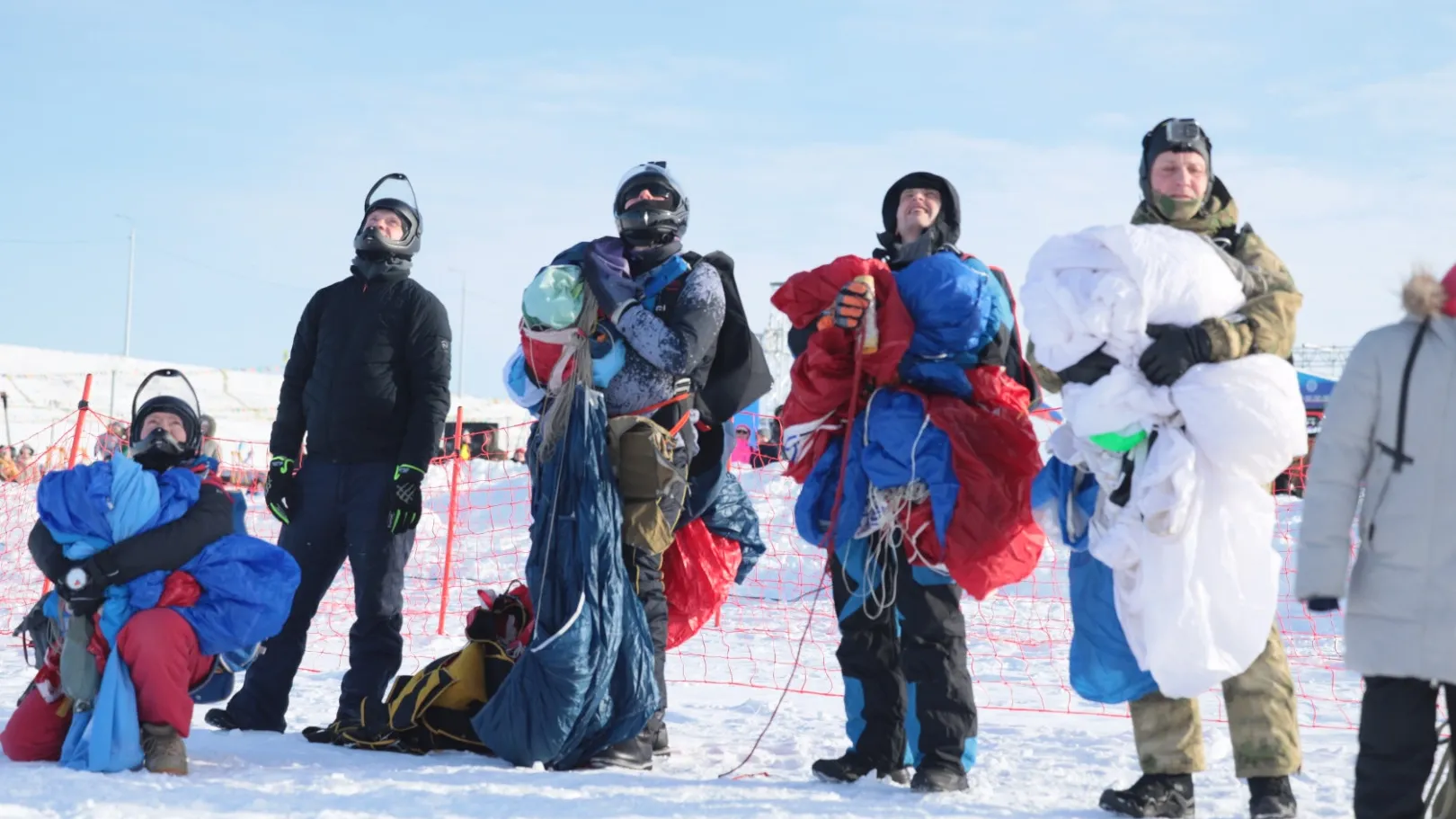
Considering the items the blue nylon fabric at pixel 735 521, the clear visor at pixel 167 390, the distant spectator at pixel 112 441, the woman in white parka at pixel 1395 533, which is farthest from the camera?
the distant spectator at pixel 112 441

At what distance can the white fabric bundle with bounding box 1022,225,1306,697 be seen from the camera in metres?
3.23

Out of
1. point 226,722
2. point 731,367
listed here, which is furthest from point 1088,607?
point 226,722

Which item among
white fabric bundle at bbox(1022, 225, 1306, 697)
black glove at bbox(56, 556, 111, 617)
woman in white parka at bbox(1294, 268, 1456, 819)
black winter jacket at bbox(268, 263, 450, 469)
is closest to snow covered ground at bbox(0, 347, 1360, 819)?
black glove at bbox(56, 556, 111, 617)

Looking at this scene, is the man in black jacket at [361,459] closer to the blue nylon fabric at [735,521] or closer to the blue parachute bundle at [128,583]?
the blue parachute bundle at [128,583]

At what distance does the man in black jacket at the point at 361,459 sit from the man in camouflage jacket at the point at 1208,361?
2.23 m

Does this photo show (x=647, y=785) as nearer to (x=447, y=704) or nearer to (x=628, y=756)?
(x=628, y=756)

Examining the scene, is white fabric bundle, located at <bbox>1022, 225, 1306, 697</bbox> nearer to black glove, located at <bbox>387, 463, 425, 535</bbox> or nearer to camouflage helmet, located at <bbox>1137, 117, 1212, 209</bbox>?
camouflage helmet, located at <bbox>1137, 117, 1212, 209</bbox>

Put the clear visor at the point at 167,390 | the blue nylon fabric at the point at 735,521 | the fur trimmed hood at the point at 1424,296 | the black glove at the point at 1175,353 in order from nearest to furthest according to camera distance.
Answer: the fur trimmed hood at the point at 1424,296
the black glove at the point at 1175,353
the clear visor at the point at 167,390
the blue nylon fabric at the point at 735,521

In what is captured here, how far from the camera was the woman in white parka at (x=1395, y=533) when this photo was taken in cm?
273

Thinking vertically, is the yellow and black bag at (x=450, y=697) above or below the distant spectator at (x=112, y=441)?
below

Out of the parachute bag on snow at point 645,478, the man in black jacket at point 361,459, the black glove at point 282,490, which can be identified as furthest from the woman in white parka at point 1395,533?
the black glove at point 282,490

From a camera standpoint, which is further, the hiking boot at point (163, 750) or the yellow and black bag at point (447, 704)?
the yellow and black bag at point (447, 704)

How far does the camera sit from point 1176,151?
361cm

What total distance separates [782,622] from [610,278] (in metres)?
5.25
